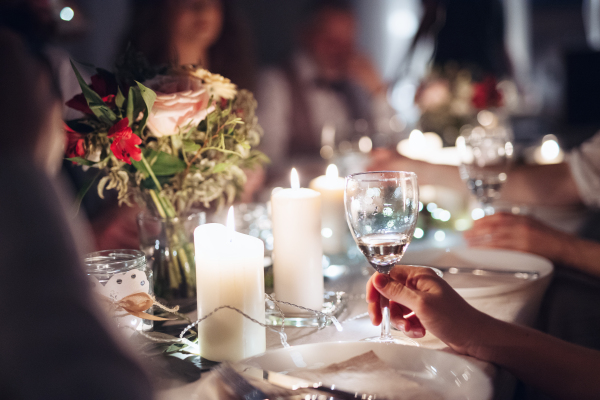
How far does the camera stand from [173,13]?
2.33 meters

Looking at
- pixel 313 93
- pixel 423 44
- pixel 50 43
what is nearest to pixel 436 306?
pixel 50 43

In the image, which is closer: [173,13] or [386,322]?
[386,322]

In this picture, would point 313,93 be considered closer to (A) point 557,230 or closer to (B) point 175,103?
(A) point 557,230

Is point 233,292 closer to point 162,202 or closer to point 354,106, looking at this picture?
point 162,202

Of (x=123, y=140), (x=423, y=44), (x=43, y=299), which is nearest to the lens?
(x=43, y=299)

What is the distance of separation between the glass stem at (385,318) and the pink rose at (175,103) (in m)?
0.34

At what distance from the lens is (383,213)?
23.8 inches

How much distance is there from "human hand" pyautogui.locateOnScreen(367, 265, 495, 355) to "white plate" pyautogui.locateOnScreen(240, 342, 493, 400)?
41 millimetres

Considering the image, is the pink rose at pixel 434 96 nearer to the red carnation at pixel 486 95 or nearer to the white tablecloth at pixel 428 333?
the red carnation at pixel 486 95

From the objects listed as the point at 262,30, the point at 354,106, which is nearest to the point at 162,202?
the point at 354,106

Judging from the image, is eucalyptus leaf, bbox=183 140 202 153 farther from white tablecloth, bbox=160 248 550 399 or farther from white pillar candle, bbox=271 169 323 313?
white tablecloth, bbox=160 248 550 399

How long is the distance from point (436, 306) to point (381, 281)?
7cm

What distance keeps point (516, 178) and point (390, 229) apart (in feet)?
3.73

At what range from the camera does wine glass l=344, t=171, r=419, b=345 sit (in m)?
0.60
